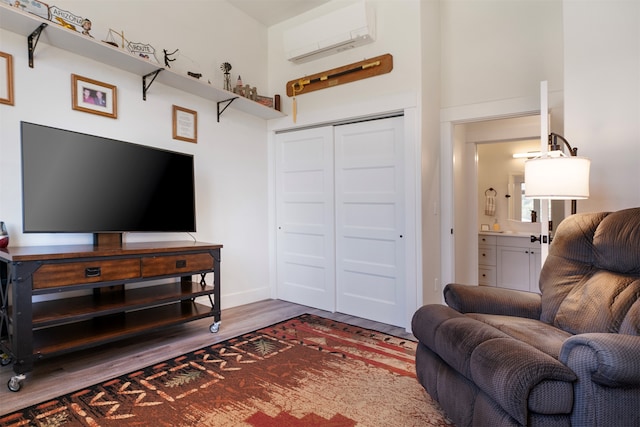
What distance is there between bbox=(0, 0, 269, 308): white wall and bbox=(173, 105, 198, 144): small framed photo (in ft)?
0.19

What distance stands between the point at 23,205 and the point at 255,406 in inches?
73.3


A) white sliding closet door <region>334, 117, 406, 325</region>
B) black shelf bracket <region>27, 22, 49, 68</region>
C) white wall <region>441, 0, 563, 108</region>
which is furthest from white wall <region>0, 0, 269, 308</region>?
white wall <region>441, 0, 563, 108</region>

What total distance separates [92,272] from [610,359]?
259 cm

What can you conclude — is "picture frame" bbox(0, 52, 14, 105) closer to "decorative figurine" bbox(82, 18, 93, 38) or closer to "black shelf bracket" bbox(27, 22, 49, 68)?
"black shelf bracket" bbox(27, 22, 49, 68)

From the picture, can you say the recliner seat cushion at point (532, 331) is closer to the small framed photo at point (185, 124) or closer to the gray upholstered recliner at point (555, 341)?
the gray upholstered recliner at point (555, 341)

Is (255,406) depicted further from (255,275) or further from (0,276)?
(255,275)

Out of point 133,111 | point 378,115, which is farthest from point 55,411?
point 378,115

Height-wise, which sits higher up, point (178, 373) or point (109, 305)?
point (109, 305)

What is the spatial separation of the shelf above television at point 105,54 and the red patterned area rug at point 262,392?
7.27 ft

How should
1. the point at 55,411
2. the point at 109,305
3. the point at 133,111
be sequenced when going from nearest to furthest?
the point at 55,411
the point at 109,305
the point at 133,111

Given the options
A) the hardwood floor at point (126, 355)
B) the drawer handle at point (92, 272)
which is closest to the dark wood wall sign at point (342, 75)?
the hardwood floor at point (126, 355)

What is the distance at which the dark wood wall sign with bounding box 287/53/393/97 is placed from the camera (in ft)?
11.0

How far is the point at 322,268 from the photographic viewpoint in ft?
12.7

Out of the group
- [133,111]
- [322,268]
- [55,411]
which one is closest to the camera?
[55,411]
